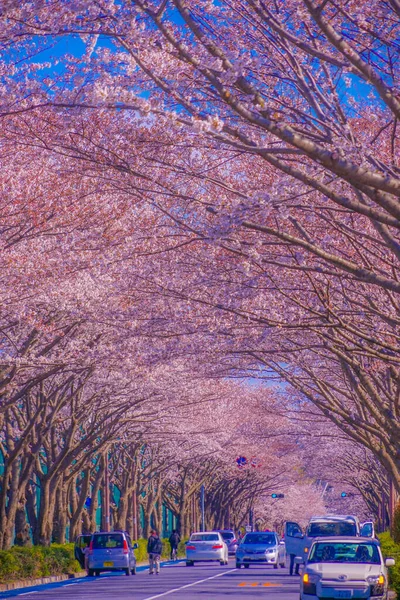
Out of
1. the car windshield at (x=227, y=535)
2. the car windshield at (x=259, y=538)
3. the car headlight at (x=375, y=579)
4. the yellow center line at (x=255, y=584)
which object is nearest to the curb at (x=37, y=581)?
the yellow center line at (x=255, y=584)

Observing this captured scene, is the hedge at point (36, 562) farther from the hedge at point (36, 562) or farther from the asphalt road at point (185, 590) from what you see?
the asphalt road at point (185, 590)

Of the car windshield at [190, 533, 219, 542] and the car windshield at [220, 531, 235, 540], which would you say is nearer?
the car windshield at [190, 533, 219, 542]

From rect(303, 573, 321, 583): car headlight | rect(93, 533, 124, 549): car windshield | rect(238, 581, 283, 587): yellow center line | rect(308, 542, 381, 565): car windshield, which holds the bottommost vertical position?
rect(238, 581, 283, 587): yellow center line

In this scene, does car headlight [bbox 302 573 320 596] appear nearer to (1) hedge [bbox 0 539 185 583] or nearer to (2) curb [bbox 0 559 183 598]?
(2) curb [bbox 0 559 183 598]

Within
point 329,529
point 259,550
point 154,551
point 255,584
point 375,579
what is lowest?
point 255,584

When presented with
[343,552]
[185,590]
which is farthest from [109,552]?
[343,552]

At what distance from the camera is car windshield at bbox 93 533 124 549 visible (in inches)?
1246

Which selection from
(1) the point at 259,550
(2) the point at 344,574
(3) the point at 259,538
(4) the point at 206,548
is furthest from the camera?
(4) the point at 206,548

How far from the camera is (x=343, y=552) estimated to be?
16.7 metres

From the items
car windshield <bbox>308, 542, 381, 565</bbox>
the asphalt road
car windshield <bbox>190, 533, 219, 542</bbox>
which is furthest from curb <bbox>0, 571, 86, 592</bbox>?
car windshield <bbox>308, 542, 381, 565</bbox>

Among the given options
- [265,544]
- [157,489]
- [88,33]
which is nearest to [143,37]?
[88,33]

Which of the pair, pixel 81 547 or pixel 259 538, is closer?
pixel 81 547

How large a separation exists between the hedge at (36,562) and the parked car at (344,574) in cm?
1270

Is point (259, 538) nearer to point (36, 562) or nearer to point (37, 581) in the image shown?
point (36, 562)
